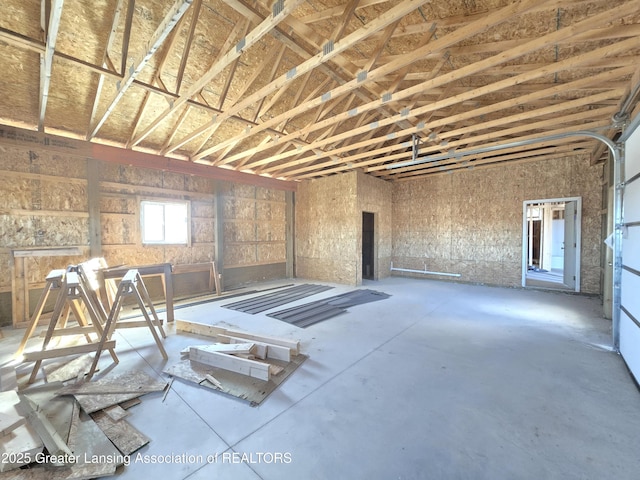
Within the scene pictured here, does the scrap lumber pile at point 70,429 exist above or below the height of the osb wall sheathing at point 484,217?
below

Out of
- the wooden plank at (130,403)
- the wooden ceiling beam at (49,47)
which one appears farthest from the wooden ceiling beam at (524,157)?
the wooden plank at (130,403)

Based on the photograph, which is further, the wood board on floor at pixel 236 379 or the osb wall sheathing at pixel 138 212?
the osb wall sheathing at pixel 138 212

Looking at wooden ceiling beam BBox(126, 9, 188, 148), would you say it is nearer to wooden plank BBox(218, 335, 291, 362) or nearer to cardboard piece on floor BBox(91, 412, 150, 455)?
wooden plank BBox(218, 335, 291, 362)

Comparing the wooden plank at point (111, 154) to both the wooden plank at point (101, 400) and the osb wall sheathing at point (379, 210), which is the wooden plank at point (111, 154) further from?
the wooden plank at point (101, 400)

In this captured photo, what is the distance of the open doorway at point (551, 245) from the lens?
597 centimetres

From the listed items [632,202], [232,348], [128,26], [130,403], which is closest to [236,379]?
[232,348]

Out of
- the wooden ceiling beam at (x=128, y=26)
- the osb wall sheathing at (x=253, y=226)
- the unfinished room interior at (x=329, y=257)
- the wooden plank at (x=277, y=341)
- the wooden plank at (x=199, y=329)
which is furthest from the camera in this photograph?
the osb wall sheathing at (x=253, y=226)

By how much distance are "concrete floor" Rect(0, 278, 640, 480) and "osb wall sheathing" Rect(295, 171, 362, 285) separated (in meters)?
3.82

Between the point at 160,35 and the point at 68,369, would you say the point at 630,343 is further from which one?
the point at 68,369

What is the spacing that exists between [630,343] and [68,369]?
19.0 ft

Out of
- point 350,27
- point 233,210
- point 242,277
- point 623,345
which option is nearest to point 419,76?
point 350,27

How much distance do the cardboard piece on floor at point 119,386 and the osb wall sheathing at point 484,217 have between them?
25.0 feet

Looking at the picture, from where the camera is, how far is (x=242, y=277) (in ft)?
23.8

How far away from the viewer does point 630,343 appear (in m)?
2.57
